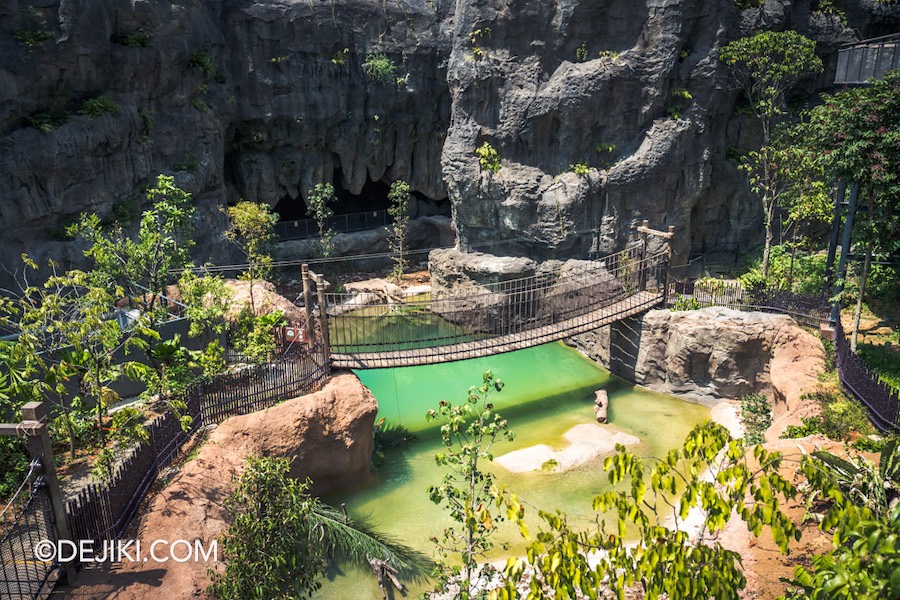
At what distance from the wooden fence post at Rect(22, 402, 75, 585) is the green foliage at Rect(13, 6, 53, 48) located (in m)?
14.4

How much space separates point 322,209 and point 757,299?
17269 mm

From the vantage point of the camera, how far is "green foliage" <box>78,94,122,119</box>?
780 inches

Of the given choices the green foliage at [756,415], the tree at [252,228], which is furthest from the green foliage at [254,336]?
the green foliage at [756,415]

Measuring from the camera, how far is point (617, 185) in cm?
2395

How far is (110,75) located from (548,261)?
15.9 metres

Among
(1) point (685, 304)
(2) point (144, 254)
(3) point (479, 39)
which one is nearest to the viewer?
(2) point (144, 254)

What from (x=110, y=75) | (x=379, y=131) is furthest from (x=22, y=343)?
(x=379, y=131)

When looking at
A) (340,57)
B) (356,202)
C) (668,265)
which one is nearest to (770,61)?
(668,265)

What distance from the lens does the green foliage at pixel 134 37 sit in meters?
20.7

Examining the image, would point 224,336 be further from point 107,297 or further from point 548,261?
point 548,261

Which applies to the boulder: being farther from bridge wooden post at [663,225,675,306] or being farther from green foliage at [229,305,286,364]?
green foliage at [229,305,286,364]

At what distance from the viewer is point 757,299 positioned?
18.6 metres

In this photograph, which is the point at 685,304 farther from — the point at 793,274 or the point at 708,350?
the point at 793,274

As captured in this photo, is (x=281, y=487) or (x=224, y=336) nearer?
(x=281, y=487)
